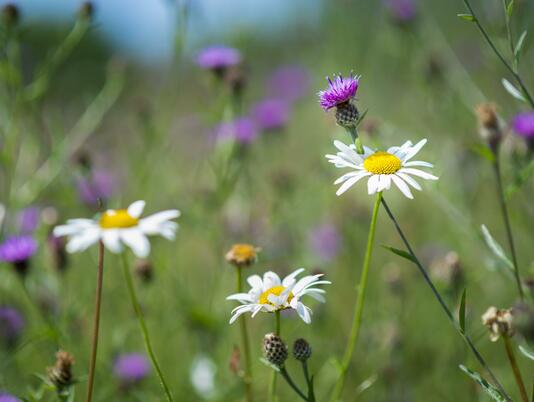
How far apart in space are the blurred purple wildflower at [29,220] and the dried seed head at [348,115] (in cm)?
192

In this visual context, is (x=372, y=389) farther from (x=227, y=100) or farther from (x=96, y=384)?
(x=227, y=100)

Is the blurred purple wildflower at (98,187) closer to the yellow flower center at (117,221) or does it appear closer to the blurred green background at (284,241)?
the blurred green background at (284,241)

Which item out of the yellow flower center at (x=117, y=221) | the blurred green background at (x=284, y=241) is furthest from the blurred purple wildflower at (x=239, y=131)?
the yellow flower center at (x=117, y=221)

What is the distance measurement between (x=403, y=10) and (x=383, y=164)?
6.37 feet

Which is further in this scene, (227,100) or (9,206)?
(227,100)

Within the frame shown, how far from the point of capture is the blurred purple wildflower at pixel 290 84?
4.12 meters

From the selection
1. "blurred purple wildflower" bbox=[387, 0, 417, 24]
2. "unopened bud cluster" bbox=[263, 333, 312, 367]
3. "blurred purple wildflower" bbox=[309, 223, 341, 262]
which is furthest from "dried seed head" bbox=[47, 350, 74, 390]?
"blurred purple wildflower" bbox=[387, 0, 417, 24]

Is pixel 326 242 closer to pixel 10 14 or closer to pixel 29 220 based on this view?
pixel 29 220

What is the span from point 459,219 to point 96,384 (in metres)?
1.35

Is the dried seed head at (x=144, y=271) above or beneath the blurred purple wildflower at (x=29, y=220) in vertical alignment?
beneath

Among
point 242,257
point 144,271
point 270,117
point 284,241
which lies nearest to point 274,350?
point 242,257

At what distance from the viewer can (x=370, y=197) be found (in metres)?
3.08

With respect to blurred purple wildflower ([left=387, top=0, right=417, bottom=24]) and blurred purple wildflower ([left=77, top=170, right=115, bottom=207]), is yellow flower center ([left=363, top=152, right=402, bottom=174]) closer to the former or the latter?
blurred purple wildflower ([left=77, top=170, right=115, bottom=207])

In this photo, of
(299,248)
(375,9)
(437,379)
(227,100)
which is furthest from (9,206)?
(375,9)
